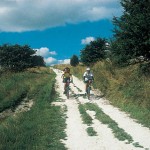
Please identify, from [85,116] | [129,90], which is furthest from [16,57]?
[85,116]

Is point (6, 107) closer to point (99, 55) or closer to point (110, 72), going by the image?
point (110, 72)

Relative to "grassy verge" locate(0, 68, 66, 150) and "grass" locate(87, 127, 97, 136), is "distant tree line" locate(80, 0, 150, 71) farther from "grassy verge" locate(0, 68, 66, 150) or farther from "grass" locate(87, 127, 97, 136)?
"grass" locate(87, 127, 97, 136)

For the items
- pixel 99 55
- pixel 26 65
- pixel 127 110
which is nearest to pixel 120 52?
pixel 127 110

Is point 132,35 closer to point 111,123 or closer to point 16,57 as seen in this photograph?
point 111,123

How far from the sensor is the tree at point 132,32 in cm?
2312

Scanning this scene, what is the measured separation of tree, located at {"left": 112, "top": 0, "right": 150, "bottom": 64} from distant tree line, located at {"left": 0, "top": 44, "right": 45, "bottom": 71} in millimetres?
55226

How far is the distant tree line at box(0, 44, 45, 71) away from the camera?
7950cm

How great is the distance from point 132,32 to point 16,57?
58615 millimetres

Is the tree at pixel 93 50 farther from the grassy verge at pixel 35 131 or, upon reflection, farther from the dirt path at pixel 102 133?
the grassy verge at pixel 35 131

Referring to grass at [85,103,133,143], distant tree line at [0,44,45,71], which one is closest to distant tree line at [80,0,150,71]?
grass at [85,103,133,143]

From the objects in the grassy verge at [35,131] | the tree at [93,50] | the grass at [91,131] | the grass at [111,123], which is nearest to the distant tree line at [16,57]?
the tree at [93,50]

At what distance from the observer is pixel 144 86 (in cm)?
2012

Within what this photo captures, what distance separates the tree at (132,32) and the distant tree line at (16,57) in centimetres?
5523

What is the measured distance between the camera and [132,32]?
2372 centimetres
